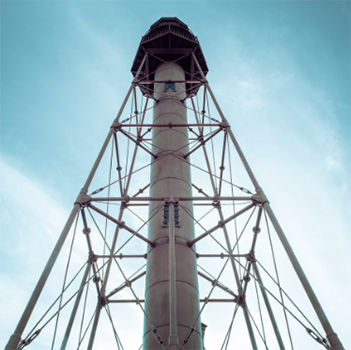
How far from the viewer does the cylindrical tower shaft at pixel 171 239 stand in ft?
28.7

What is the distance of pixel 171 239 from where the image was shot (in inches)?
345

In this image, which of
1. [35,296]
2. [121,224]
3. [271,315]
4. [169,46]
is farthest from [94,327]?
[169,46]

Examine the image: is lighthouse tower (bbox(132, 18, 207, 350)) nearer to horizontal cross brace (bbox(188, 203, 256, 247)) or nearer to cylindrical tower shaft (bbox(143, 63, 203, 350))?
cylindrical tower shaft (bbox(143, 63, 203, 350))

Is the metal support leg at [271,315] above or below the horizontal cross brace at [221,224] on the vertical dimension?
below

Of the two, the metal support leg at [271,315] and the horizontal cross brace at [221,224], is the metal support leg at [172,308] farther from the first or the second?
the metal support leg at [271,315]

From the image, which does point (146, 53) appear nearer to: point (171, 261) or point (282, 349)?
point (171, 261)

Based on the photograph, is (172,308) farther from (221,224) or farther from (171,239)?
(221,224)

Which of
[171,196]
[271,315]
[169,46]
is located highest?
[169,46]

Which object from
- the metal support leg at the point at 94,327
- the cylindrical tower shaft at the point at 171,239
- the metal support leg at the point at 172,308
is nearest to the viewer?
the metal support leg at the point at 172,308

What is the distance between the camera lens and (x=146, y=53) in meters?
17.2

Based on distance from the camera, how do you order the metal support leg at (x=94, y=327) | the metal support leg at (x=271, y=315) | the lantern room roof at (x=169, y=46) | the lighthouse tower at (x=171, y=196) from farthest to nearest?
1. the lantern room roof at (x=169, y=46)
2. the metal support leg at (x=94, y=327)
3. the metal support leg at (x=271, y=315)
4. the lighthouse tower at (x=171, y=196)

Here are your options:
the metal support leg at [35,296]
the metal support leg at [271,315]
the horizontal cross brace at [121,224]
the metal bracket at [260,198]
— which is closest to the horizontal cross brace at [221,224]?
the metal bracket at [260,198]

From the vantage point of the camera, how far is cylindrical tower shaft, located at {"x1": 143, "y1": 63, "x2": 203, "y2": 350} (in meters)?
8.76

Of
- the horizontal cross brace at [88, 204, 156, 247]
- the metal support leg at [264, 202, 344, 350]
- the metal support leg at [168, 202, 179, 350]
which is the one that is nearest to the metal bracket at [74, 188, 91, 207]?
the horizontal cross brace at [88, 204, 156, 247]
